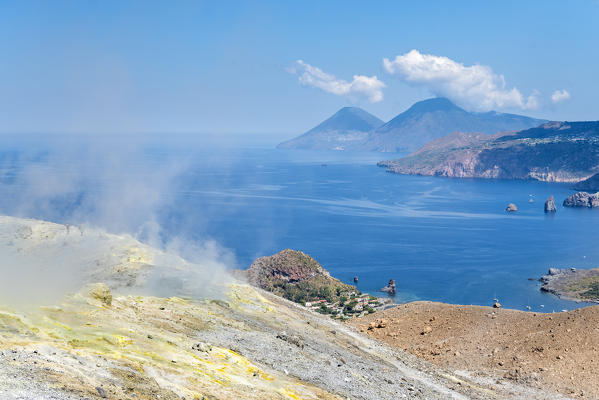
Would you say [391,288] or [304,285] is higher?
[304,285]

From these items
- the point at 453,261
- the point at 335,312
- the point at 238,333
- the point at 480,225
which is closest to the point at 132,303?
the point at 238,333

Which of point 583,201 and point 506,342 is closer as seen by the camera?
point 506,342

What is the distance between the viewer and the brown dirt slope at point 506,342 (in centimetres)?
3117

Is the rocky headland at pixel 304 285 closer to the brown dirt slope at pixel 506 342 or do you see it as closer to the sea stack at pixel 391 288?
the sea stack at pixel 391 288

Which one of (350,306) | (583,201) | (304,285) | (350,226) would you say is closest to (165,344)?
(350,306)

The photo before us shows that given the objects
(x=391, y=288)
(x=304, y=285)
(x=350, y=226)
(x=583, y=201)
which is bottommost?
(x=391, y=288)

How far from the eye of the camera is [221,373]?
64.6ft

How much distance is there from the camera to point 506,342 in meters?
36.2

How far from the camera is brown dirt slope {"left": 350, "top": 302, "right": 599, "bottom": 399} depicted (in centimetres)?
3117

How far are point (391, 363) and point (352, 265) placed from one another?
77.6 metres

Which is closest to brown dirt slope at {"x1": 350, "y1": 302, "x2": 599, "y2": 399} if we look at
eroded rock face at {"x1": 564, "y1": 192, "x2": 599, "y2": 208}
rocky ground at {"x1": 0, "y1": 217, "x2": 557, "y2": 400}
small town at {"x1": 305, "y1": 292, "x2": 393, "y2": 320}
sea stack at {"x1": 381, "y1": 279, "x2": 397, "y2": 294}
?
rocky ground at {"x1": 0, "y1": 217, "x2": 557, "y2": 400}

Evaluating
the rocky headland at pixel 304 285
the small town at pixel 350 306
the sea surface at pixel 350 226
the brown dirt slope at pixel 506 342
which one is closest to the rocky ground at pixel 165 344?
the brown dirt slope at pixel 506 342

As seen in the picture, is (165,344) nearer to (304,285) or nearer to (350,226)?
(304,285)

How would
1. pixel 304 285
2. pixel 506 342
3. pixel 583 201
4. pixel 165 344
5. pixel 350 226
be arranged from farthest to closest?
pixel 583 201, pixel 350 226, pixel 304 285, pixel 506 342, pixel 165 344
